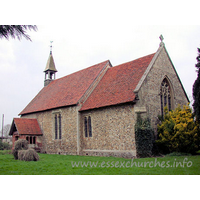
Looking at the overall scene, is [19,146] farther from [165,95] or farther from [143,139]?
[165,95]

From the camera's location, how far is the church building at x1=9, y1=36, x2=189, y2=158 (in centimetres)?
1877

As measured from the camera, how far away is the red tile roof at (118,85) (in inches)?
769

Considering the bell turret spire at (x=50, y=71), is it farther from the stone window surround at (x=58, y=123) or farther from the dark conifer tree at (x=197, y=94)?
the dark conifer tree at (x=197, y=94)

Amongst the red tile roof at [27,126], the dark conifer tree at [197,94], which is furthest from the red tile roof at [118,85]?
the red tile roof at [27,126]

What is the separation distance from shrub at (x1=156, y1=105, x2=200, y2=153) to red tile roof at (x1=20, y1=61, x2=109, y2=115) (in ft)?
29.0

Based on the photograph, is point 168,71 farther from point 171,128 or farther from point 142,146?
point 142,146

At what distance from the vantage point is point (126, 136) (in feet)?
60.2

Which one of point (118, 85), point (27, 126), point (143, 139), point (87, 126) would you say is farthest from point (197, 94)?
point (27, 126)

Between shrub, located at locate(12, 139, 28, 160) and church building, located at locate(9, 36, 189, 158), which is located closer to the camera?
shrub, located at locate(12, 139, 28, 160)

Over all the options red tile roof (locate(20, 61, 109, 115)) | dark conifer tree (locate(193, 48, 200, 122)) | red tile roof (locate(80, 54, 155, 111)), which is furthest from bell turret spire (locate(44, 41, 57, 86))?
dark conifer tree (locate(193, 48, 200, 122))

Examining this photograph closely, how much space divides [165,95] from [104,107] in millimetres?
5778

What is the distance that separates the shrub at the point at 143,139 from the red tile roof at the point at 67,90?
7.54 metres

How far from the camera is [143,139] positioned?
17625 millimetres

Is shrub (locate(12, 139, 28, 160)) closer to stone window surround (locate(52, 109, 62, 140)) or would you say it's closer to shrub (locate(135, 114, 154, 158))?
stone window surround (locate(52, 109, 62, 140))
